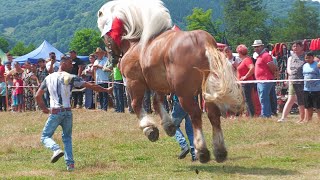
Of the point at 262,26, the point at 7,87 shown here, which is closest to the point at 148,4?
the point at 7,87

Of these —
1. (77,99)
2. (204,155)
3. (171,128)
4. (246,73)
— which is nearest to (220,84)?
(204,155)

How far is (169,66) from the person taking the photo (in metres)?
8.91

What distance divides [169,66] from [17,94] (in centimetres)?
1586

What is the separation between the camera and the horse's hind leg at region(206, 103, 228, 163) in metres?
8.71

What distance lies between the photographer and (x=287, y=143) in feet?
37.6

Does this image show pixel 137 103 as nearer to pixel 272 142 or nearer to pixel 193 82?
pixel 193 82

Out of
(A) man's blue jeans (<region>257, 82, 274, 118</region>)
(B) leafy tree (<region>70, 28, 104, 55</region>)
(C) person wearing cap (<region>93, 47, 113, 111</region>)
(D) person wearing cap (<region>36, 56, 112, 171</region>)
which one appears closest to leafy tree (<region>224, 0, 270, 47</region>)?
(B) leafy tree (<region>70, 28, 104, 55</region>)

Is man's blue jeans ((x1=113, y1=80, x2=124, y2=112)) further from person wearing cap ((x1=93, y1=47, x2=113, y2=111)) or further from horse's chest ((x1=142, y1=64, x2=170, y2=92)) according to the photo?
horse's chest ((x1=142, y1=64, x2=170, y2=92))

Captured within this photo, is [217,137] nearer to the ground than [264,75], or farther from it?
farther from it

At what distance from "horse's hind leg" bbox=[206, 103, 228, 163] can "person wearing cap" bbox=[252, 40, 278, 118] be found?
758 cm

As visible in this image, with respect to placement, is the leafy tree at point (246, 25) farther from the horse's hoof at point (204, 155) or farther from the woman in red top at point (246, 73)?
the horse's hoof at point (204, 155)

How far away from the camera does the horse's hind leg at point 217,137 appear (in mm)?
8711

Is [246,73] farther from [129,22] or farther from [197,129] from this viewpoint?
[197,129]

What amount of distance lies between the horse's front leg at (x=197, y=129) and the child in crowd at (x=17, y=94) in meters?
15.8
